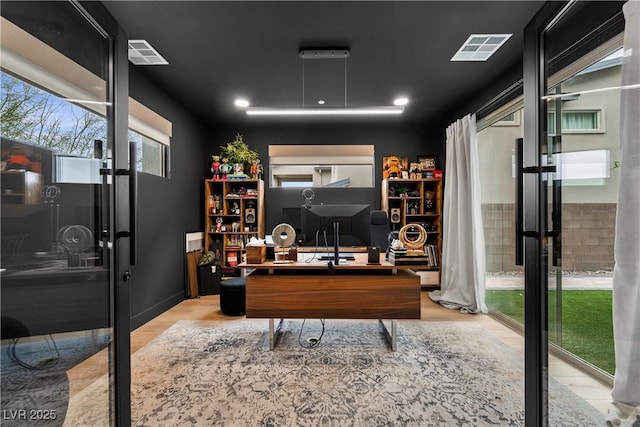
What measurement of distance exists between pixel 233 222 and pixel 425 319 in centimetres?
342

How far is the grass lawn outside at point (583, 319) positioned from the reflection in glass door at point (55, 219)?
2.20m

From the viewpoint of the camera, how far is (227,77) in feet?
11.7

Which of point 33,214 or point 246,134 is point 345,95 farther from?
point 33,214

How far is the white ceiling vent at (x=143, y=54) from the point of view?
2822mm

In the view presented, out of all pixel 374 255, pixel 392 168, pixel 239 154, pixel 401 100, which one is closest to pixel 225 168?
pixel 239 154

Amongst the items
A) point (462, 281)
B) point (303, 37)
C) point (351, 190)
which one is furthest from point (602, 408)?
point (351, 190)

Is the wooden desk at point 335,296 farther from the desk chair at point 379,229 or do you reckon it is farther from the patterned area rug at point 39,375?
the desk chair at point 379,229

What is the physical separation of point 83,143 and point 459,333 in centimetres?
359

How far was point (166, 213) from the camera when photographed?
4082mm

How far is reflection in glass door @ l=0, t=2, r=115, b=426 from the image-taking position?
1.09 m

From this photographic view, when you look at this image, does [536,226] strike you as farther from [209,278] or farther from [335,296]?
[209,278]

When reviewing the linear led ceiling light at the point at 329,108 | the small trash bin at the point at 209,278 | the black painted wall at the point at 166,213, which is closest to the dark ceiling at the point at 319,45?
the linear led ceiling light at the point at 329,108

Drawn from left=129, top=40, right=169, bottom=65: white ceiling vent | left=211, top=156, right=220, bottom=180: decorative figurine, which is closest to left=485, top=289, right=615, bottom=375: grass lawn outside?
left=129, top=40, right=169, bottom=65: white ceiling vent

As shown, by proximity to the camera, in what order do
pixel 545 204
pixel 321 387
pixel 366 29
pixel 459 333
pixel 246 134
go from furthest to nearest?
1. pixel 246 134
2. pixel 459 333
3. pixel 366 29
4. pixel 321 387
5. pixel 545 204
